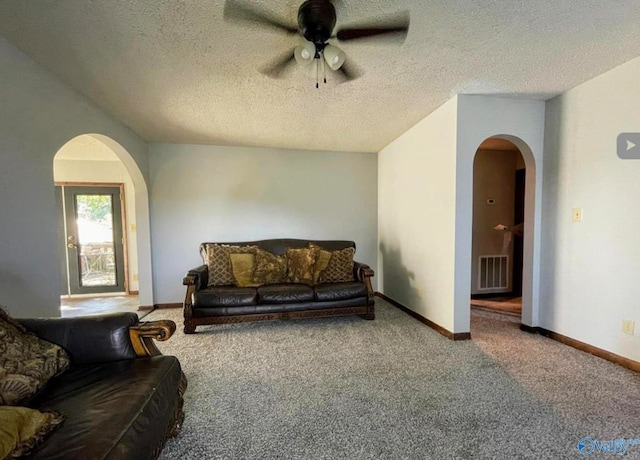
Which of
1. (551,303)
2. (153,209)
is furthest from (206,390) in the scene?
(551,303)

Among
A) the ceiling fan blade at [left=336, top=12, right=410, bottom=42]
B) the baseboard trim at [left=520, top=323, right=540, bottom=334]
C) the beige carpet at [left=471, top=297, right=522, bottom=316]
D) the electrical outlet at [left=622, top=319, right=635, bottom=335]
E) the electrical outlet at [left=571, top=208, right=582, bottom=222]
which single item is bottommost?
the beige carpet at [left=471, top=297, right=522, bottom=316]

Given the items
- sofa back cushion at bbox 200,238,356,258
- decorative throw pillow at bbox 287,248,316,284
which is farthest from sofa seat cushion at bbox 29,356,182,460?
sofa back cushion at bbox 200,238,356,258

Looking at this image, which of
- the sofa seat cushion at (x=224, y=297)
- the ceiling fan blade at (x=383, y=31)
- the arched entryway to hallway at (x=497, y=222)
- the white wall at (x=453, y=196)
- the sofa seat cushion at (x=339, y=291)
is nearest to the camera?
the ceiling fan blade at (x=383, y=31)

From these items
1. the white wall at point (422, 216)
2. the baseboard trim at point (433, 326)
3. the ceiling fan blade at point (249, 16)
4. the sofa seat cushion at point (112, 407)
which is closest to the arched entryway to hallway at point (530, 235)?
the white wall at point (422, 216)

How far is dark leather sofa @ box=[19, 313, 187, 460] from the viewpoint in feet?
3.03

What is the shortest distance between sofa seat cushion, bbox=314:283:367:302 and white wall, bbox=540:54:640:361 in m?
1.88

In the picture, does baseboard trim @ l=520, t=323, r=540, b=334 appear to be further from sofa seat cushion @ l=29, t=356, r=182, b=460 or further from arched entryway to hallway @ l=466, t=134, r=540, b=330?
sofa seat cushion @ l=29, t=356, r=182, b=460

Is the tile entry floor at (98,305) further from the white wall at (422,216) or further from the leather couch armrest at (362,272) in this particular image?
the white wall at (422,216)

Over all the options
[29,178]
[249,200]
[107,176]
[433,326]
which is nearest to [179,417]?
[29,178]

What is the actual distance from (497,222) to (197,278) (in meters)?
4.55

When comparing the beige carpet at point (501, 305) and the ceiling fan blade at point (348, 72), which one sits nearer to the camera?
the ceiling fan blade at point (348, 72)

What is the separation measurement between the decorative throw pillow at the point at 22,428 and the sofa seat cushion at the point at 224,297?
1.95 meters

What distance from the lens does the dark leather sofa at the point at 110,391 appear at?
92 cm

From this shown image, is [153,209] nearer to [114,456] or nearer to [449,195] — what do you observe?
[114,456]
